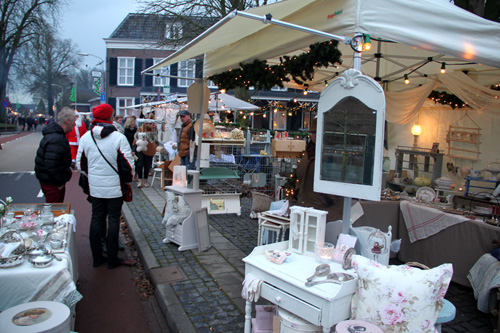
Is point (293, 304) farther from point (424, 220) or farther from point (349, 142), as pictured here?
point (424, 220)

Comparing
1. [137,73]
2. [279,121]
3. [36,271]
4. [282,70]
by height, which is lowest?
[36,271]

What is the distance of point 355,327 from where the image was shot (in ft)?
7.17

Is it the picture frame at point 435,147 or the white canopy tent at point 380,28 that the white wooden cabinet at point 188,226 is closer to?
the white canopy tent at point 380,28

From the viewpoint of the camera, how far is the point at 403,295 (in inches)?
87.7

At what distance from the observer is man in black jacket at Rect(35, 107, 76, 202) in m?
4.77

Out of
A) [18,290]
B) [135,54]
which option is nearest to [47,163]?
[18,290]

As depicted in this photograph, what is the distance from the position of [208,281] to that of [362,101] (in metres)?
2.88

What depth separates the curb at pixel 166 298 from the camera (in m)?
3.49

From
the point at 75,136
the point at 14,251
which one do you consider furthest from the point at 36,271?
the point at 75,136

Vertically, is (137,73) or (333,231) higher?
(137,73)

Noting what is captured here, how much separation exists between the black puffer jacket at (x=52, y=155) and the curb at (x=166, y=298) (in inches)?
63.6

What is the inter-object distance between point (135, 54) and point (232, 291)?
31104 mm

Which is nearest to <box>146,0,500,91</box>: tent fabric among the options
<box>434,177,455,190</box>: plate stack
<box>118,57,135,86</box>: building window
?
<box>434,177,455,190</box>: plate stack

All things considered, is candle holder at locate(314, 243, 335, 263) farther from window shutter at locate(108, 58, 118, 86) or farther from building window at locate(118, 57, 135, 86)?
window shutter at locate(108, 58, 118, 86)
